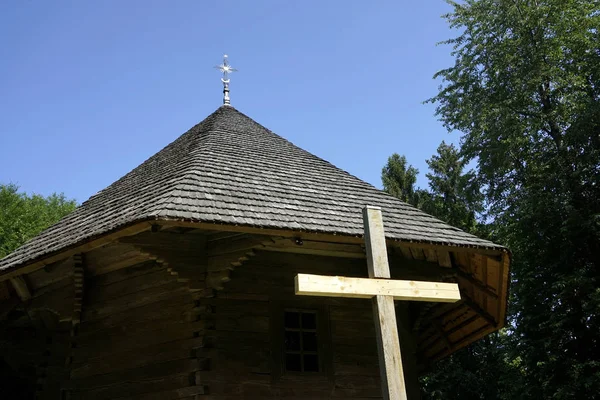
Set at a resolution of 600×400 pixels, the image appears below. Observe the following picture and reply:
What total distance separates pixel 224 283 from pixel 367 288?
2741 mm

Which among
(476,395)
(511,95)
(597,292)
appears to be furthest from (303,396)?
(476,395)

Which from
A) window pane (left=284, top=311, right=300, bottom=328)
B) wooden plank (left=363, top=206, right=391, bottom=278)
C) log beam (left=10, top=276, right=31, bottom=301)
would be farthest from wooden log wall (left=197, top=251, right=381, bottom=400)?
log beam (left=10, top=276, right=31, bottom=301)

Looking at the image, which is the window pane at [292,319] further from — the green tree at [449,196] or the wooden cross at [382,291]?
the green tree at [449,196]

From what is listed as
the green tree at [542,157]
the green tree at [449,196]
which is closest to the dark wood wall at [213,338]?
the green tree at [542,157]

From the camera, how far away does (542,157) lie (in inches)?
655

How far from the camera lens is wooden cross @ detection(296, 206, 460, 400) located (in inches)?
161

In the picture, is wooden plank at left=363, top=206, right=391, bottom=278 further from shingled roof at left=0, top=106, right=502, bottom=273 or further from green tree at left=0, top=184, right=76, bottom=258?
green tree at left=0, top=184, right=76, bottom=258

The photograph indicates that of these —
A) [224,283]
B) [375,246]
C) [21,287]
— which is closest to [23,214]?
[21,287]

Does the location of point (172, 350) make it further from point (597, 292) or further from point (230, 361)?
point (597, 292)

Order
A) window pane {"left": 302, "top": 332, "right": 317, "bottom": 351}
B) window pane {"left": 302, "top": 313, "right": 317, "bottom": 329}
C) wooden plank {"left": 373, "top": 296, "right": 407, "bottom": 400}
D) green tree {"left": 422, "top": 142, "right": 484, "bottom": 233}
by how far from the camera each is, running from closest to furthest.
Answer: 1. wooden plank {"left": 373, "top": 296, "right": 407, "bottom": 400}
2. window pane {"left": 302, "top": 332, "right": 317, "bottom": 351}
3. window pane {"left": 302, "top": 313, "right": 317, "bottom": 329}
4. green tree {"left": 422, "top": 142, "right": 484, "bottom": 233}

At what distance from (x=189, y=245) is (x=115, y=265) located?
152cm

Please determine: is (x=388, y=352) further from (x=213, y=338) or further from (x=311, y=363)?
(x=311, y=363)


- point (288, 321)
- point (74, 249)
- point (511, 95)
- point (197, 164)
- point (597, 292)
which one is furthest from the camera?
point (511, 95)

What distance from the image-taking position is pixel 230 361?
6.40 meters
